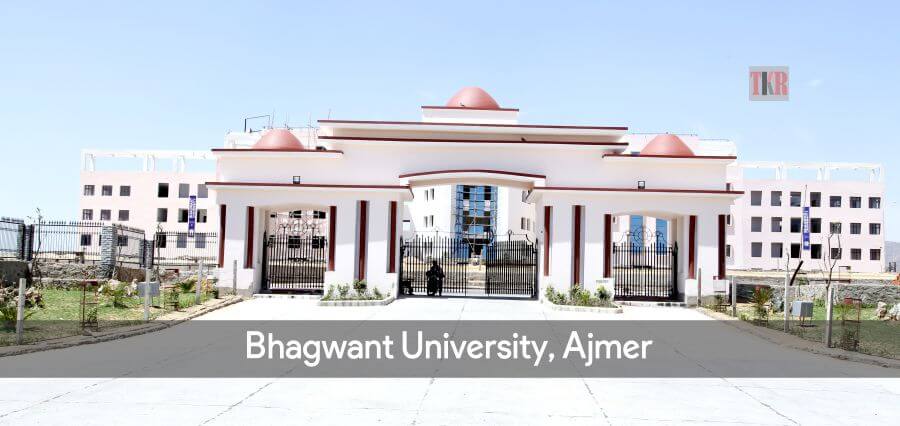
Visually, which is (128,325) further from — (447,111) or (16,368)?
(447,111)

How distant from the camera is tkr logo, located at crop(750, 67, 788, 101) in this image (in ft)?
70.2

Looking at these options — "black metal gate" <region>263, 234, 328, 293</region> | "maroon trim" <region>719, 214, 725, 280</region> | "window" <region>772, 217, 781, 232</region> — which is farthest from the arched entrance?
"window" <region>772, 217, 781, 232</region>

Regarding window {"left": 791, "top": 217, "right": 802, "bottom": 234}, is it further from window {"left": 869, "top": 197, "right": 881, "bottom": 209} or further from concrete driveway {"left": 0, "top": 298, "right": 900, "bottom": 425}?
concrete driveway {"left": 0, "top": 298, "right": 900, "bottom": 425}

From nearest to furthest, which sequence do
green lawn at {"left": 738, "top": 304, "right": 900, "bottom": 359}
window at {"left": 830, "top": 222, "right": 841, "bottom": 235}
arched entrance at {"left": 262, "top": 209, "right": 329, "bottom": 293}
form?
green lawn at {"left": 738, "top": 304, "right": 900, "bottom": 359}
arched entrance at {"left": 262, "top": 209, "right": 329, "bottom": 293}
window at {"left": 830, "top": 222, "right": 841, "bottom": 235}

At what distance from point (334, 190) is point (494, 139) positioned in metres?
6.32

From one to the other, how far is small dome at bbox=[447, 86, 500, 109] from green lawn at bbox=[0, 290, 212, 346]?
1380 centimetres

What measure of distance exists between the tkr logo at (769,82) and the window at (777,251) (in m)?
50.5

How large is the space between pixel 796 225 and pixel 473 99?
154 feet

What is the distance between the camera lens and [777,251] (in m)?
68.0

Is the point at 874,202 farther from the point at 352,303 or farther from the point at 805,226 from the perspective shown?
the point at 352,303

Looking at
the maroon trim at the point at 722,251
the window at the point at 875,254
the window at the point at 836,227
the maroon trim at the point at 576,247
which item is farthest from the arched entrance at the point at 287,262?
the window at the point at 875,254
